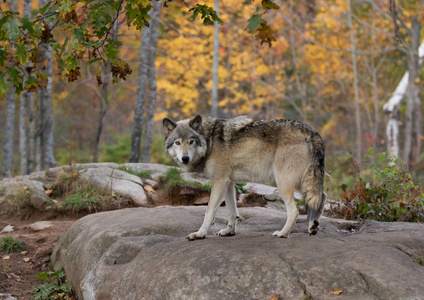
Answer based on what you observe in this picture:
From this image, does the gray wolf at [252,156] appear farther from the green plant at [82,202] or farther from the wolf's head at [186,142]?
the green plant at [82,202]

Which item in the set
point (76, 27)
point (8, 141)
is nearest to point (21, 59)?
point (76, 27)

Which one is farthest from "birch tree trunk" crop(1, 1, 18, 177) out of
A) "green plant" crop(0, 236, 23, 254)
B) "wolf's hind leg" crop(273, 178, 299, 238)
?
"wolf's hind leg" crop(273, 178, 299, 238)

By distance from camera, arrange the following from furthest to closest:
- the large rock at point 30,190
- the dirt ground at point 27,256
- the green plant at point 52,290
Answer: the large rock at point 30,190 → the dirt ground at point 27,256 → the green plant at point 52,290

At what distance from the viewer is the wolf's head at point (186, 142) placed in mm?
5715

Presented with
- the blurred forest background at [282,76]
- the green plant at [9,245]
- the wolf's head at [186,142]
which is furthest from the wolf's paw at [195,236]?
the blurred forest background at [282,76]

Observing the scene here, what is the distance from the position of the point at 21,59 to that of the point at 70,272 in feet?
10.6

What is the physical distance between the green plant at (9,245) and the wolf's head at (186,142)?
3650mm

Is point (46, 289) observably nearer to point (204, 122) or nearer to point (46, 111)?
point (204, 122)

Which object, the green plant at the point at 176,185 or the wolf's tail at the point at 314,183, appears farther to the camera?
the green plant at the point at 176,185

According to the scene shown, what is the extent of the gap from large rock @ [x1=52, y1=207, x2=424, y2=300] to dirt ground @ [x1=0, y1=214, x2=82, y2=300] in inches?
29.8

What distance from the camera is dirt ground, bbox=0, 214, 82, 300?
6477 mm

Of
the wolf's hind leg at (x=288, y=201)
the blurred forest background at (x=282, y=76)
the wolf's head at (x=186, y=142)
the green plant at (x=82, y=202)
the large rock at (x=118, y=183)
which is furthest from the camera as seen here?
the blurred forest background at (x=282, y=76)

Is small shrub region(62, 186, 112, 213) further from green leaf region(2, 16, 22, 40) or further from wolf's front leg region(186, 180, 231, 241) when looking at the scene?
green leaf region(2, 16, 22, 40)

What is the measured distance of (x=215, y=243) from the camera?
5.27m
